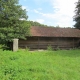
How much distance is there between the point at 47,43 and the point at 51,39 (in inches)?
38.6

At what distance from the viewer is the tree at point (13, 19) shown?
2205cm

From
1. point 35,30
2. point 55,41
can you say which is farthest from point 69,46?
point 35,30

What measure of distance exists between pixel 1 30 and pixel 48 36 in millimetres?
8928

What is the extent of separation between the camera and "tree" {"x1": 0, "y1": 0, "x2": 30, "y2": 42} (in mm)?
22047

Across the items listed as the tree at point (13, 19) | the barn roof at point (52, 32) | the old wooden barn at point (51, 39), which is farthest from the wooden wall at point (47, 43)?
the tree at point (13, 19)

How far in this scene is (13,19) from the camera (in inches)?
890

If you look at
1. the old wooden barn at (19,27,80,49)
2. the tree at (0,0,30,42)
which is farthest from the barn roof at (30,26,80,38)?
the tree at (0,0,30,42)

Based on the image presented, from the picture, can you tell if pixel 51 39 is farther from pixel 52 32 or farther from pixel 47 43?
pixel 52 32

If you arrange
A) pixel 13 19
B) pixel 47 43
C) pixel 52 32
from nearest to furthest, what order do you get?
pixel 13 19 → pixel 47 43 → pixel 52 32

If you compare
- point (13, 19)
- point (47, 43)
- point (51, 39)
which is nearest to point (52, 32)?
point (51, 39)

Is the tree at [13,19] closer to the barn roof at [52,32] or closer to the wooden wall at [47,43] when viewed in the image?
the wooden wall at [47,43]

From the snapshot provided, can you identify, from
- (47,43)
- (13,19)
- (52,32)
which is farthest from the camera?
(52,32)

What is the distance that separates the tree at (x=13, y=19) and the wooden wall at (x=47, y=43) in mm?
4084

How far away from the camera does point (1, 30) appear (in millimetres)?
21328
